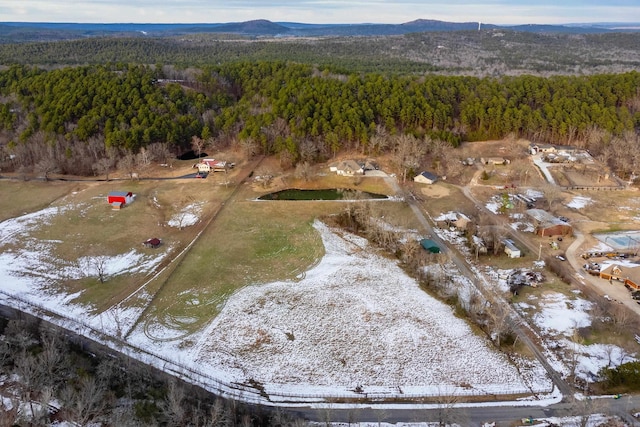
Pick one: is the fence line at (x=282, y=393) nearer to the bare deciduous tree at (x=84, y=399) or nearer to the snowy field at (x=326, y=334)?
the snowy field at (x=326, y=334)

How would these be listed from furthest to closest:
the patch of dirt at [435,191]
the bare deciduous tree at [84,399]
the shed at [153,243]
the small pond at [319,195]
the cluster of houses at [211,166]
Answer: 1. the cluster of houses at [211,166]
2. the patch of dirt at [435,191]
3. the small pond at [319,195]
4. the shed at [153,243]
5. the bare deciduous tree at [84,399]

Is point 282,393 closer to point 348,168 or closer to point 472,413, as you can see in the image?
point 472,413

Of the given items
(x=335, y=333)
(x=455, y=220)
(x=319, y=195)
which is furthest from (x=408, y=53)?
(x=335, y=333)

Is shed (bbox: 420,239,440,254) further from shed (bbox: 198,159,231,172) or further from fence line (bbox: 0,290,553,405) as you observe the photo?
shed (bbox: 198,159,231,172)

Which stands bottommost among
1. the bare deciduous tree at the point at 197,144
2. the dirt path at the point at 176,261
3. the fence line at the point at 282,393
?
the fence line at the point at 282,393

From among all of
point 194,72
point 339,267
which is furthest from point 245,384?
point 194,72

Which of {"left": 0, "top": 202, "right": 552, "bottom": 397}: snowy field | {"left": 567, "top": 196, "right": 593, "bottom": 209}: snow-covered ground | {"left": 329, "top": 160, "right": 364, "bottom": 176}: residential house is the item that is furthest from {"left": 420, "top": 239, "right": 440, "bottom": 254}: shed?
{"left": 329, "top": 160, "right": 364, "bottom": 176}: residential house

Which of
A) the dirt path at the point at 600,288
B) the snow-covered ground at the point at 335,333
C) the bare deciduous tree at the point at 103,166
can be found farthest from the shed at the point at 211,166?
the dirt path at the point at 600,288
